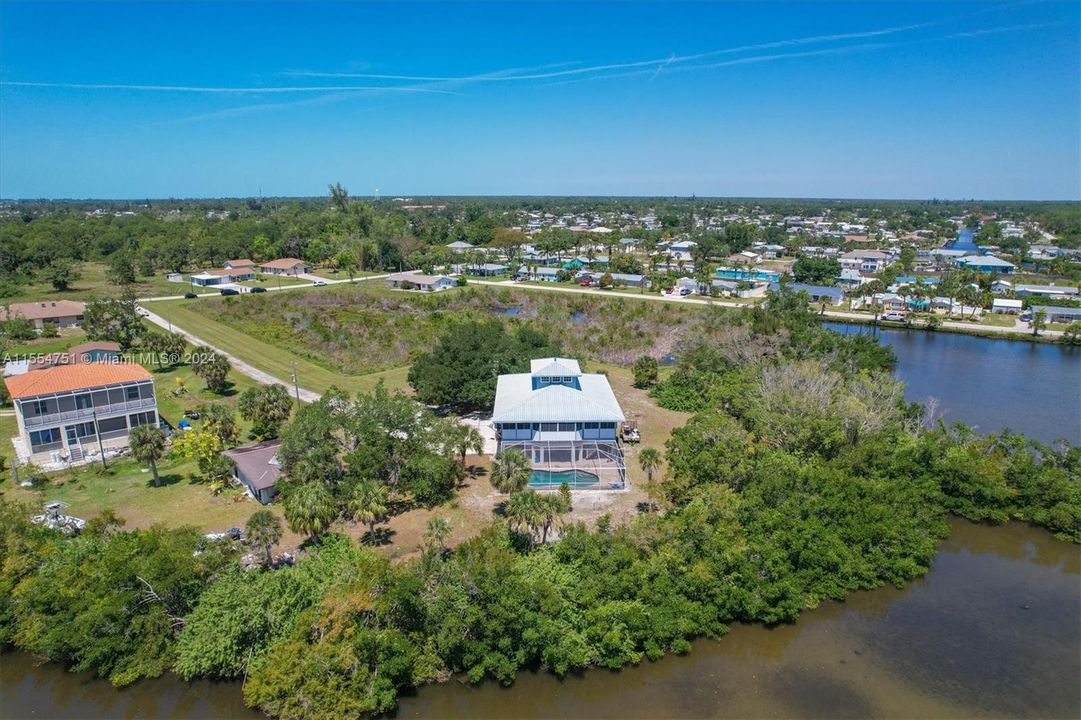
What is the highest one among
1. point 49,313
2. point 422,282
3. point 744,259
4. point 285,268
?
point 744,259

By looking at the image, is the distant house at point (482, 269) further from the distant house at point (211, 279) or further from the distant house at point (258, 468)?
the distant house at point (258, 468)

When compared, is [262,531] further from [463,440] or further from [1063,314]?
[1063,314]

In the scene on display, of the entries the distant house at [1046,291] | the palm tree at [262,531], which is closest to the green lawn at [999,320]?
the distant house at [1046,291]

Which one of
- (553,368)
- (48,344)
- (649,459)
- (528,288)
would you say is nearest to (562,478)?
(649,459)

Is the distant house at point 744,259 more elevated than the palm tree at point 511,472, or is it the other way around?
the distant house at point 744,259

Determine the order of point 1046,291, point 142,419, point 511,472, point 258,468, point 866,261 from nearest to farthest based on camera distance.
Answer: point 511,472 → point 258,468 → point 142,419 → point 1046,291 → point 866,261

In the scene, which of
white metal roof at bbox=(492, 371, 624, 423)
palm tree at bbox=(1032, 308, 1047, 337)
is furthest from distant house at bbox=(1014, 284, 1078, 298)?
white metal roof at bbox=(492, 371, 624, 423)

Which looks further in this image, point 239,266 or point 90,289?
point 239,266

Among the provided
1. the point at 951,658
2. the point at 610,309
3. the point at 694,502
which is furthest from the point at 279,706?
the point at 610,309
